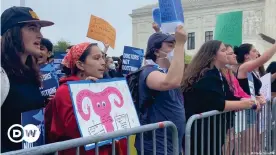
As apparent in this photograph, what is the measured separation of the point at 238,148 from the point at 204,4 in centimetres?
4757

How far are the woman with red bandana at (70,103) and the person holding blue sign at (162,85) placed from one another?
1.36 feet

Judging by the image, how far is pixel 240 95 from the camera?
412 centimetres

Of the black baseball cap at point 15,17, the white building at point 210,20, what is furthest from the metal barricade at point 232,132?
the white building at point 210,20

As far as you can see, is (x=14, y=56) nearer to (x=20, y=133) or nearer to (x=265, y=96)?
(x=20, y=133)

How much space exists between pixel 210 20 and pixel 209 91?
47.2 meters

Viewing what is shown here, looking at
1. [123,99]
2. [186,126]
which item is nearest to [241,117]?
[186,126]

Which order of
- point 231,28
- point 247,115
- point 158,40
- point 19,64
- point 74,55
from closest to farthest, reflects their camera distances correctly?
point 19,64 → point 74,55 → point 158,40 → point 247,115 → point 231,28

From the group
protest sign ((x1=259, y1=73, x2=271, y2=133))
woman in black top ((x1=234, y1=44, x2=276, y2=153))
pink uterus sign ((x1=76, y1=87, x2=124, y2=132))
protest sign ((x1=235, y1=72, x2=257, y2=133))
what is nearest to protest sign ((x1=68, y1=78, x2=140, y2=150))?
pink uterus sign ((x1=76, y1=87, x2=124, y2=132))

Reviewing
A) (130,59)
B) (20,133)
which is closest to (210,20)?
(130,59)

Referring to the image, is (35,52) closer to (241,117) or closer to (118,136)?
(118,136)

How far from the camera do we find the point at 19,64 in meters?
2.44

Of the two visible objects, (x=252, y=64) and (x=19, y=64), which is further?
(x=252, y=64)

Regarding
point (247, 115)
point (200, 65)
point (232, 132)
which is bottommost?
point (232, 132)

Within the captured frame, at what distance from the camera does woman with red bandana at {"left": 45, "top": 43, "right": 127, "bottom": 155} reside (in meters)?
2.44
